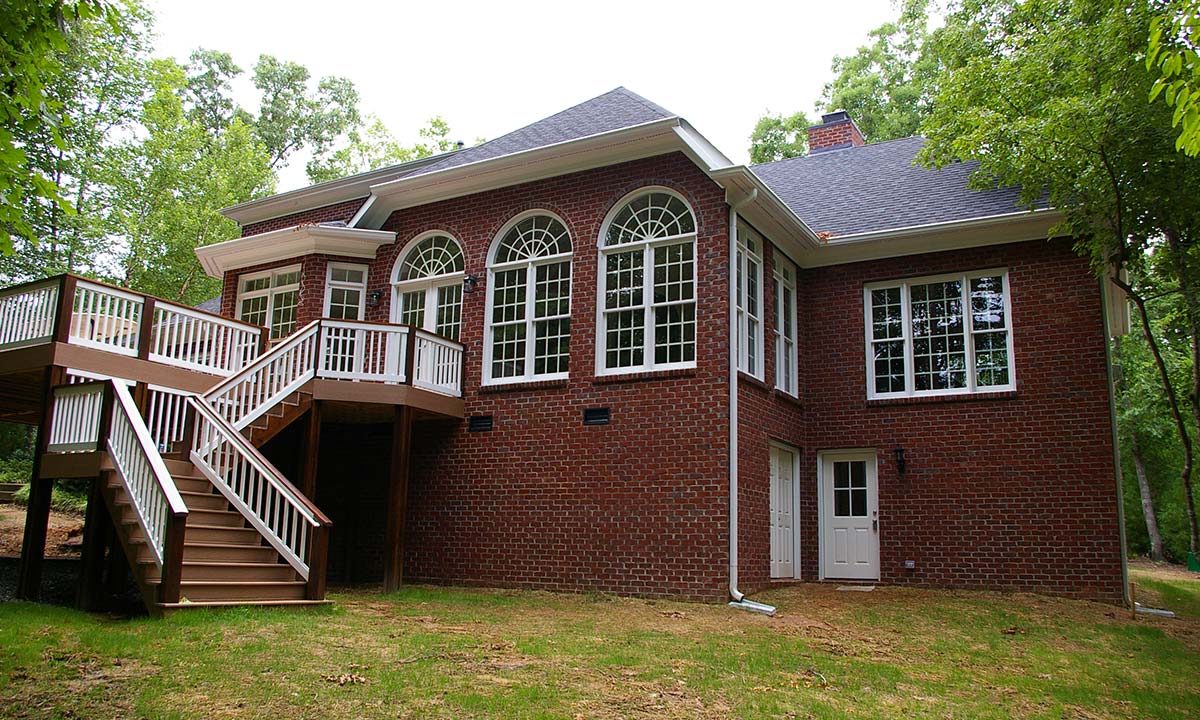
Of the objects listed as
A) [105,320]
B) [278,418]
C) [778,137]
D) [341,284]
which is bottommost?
[278,418]

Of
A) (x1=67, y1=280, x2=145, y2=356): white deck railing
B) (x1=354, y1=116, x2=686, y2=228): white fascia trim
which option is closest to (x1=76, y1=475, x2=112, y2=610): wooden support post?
(x1=67, y1=280, x2=145, y2=356): white deck railing

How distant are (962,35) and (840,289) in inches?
175

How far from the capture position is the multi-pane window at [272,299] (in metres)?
15.2

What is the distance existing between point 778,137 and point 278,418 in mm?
25402

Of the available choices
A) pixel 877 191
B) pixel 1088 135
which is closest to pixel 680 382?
pixel 1088 135

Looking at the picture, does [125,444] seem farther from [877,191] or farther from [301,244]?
[877,191]

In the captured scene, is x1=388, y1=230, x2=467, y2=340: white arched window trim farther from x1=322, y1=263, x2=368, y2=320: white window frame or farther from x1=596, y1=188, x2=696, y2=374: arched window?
x1=596, y1=188, x2=696, y2=374: arched window

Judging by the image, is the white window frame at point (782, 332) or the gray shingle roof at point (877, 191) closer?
the white window frame at point (782, 332)

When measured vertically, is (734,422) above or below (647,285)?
below

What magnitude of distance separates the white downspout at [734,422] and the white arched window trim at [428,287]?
4231 millimetres

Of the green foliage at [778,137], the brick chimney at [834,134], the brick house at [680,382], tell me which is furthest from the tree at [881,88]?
the brick house at [680,382]

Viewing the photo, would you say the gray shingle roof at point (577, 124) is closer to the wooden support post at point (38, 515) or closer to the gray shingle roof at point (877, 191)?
the gray shingle roof at point (877, 191)

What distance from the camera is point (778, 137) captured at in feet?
107

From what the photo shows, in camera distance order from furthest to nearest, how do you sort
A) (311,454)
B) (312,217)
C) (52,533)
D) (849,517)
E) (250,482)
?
(52,533) → (312,217) → (849,517) → (311,454) → (250,482)
